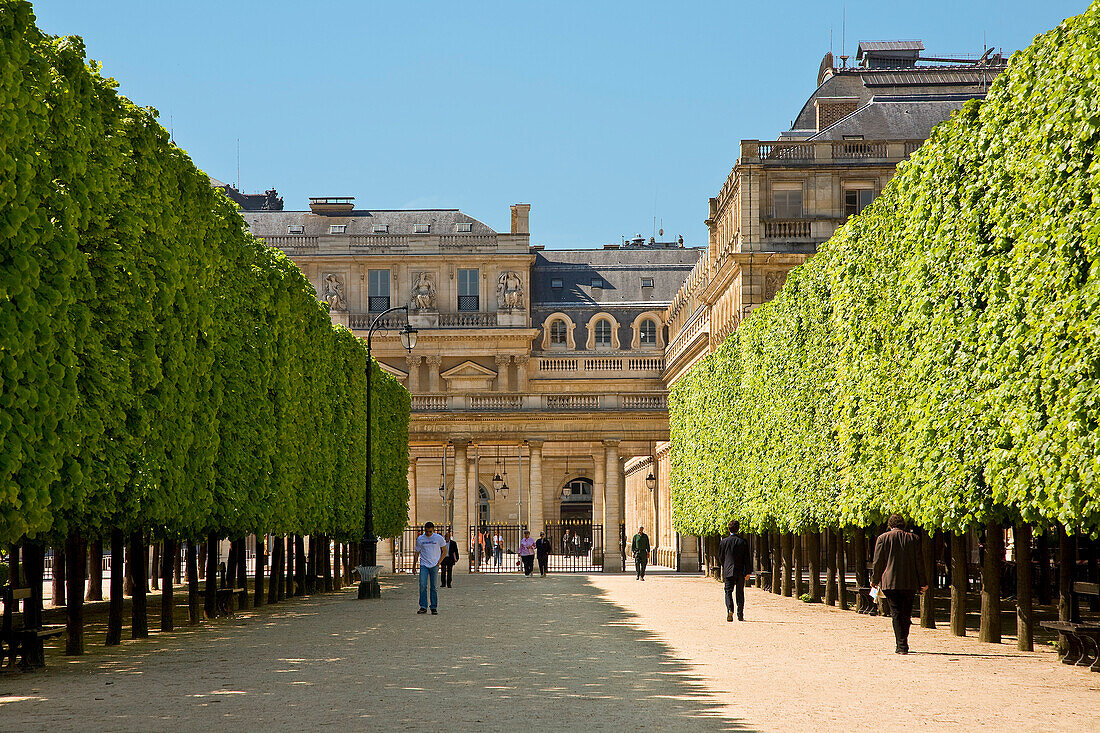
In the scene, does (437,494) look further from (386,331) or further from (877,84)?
(877,84)

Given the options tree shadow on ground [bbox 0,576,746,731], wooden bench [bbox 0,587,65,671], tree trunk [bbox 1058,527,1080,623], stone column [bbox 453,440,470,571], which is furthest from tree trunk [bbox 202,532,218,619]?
stone column [bbox 453,440,470,571]

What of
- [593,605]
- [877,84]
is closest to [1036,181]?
[593,605]

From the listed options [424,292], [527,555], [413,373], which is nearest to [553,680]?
[527,555]

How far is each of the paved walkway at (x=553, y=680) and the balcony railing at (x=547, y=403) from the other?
29863 millimetres

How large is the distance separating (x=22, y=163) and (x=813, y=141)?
39.2 m

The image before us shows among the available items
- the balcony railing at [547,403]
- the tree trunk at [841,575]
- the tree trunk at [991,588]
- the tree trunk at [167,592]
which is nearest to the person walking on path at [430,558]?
the tree trunk at [167,592]

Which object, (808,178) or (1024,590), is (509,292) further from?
(1024,590)

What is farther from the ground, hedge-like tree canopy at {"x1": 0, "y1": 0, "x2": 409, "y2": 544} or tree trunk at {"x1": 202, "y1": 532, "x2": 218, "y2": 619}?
hedge-like tree canopy at {"x1": 0, "y1": 0, "x2": 409, "y2": 544}

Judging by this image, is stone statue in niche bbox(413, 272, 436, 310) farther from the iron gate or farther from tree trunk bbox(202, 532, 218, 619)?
tree trunk bbox(202, 532, 218, 619)

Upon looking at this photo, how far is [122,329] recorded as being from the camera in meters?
16.5

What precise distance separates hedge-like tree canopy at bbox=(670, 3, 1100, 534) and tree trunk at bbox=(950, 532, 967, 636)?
106 centimetres

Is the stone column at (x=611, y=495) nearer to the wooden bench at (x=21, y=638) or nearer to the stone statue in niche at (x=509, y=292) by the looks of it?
the stone statue in niche at (x=509, y=292)

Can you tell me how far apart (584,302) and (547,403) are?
34.0m

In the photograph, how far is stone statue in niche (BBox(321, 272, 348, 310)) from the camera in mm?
80688
